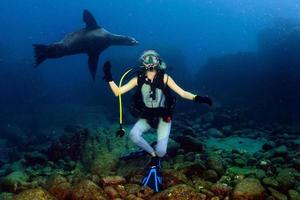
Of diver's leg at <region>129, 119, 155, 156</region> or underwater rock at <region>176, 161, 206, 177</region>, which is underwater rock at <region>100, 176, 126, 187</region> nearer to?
diver's leg at <region>129, 119, 155, 156</region>

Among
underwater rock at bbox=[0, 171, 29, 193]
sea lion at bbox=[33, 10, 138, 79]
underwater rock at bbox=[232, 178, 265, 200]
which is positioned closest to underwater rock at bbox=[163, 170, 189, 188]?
underwater rock at bbox=[232, 178, 265, 200]

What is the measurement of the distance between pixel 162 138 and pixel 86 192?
2091mm

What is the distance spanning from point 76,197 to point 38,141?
36.6 ft

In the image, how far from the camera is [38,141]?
609 inches

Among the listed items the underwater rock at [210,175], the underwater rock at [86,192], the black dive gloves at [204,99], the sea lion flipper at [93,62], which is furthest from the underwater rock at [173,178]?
the sea lion flipper at [93,62]

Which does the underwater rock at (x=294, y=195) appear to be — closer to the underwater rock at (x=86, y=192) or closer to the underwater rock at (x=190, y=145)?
the underwater rock at (x=86, y=192)

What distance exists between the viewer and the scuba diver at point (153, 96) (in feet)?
20.8

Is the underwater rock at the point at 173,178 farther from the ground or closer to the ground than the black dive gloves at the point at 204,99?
closer to the ground

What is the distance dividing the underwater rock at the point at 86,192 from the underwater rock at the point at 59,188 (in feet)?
0.41

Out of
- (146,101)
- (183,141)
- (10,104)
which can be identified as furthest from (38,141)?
(10,104)

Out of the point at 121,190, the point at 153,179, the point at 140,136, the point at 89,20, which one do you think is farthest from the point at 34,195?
the point at 89,20

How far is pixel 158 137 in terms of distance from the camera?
670cm

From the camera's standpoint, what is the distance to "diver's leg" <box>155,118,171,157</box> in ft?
21.7

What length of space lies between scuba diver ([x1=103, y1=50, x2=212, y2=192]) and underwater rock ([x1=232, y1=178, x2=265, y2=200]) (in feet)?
5.29
